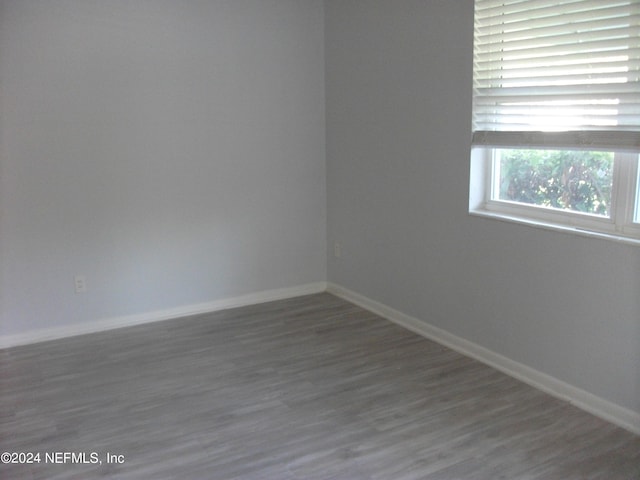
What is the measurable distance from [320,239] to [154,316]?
1.44 meters

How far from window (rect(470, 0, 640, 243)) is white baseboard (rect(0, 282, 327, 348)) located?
1.81 m

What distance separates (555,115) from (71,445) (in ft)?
8.99

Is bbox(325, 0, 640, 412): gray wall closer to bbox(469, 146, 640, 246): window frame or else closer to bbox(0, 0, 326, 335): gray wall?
bbox(469, 146, 640, 246): window frame

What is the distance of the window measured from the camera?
2594 millimetres

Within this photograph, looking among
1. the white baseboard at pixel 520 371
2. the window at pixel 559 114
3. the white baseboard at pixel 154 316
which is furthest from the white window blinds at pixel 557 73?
the white baseboard at pixel 154 316

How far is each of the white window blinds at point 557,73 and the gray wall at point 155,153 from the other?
169cm

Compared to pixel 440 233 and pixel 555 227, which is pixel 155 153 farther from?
pixel 555 227

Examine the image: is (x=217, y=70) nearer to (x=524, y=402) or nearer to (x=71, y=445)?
(x=71, y=445)

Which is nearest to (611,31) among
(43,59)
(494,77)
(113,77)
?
(494,77)

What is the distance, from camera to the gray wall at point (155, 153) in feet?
12.0

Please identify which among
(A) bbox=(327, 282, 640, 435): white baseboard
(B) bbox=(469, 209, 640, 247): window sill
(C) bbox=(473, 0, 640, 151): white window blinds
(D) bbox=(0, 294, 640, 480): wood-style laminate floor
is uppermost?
(C) bbox=(473, 0, 640, 151): white window blinds

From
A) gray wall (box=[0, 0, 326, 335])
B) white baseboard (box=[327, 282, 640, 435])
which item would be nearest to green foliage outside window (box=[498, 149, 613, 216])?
white baseboard (box=[327, 282, 640, 435])

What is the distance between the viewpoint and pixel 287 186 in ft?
15.0

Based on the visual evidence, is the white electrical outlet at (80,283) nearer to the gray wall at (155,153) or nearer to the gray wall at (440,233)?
the gray wall at (155,153)
